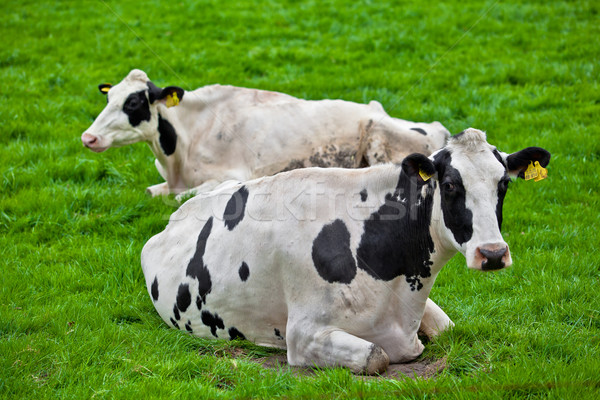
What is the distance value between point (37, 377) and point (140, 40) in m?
11.6

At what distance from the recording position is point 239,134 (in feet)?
32.3

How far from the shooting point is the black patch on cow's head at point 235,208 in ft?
19.2

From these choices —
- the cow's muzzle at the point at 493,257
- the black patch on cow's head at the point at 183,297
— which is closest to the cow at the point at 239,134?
the black patch on cow's head at the point at 183,297

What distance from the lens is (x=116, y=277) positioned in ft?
22.8

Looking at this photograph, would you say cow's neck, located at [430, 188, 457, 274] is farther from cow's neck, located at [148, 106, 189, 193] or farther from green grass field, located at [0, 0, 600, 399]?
cow's neck, located at [148, 106, 189, 193]

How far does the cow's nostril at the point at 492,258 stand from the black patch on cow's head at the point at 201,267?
2390 mm

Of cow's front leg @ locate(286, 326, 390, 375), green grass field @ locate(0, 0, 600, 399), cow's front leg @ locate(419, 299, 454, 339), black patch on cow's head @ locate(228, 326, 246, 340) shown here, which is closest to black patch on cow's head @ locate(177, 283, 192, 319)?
green grass field @ locate(0, 0, 600, 399)

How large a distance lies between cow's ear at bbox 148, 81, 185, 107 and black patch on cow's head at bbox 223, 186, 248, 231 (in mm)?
3858

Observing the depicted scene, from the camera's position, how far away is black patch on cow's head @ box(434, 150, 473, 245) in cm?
472

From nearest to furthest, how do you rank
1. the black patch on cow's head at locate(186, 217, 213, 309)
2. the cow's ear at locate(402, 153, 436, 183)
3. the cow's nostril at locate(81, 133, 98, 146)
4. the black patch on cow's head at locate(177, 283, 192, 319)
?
the cow's ear at locate(402, 153, 436, 183)
the black patch on cow's head at locate(186, 217, 213, 309)
the black patch on cow's head at locate(177, 283, 192, 319)
the cow's nostril at locate(81, 133, 98, 146)

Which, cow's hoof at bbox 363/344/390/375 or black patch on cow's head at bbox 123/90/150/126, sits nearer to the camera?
cow's hoof at bbox 363/344/390/375

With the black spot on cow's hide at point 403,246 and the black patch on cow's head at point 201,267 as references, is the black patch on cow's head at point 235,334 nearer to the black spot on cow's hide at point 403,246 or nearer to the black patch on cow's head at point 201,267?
the black patch on cow's head at point 201,267

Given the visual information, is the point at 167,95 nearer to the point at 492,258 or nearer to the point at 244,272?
the point at 244,272

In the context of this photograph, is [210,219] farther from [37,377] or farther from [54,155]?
[54,155]
